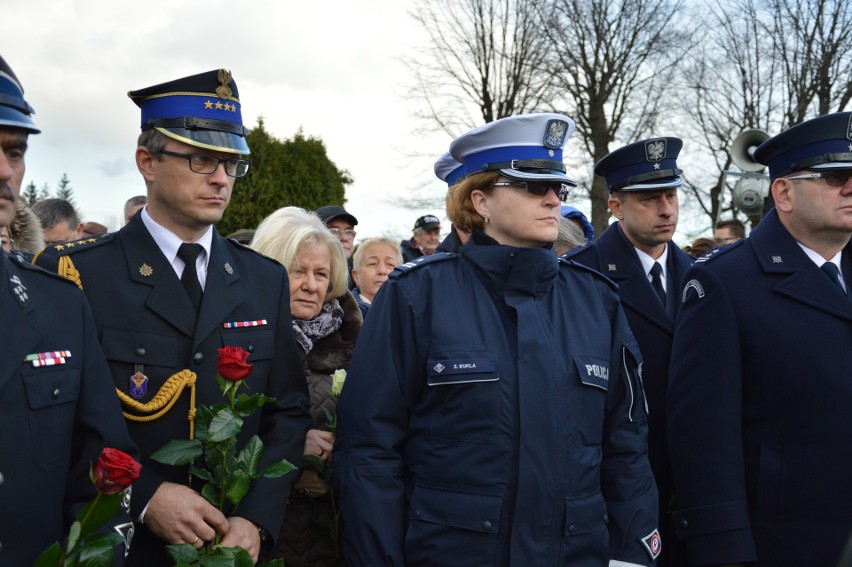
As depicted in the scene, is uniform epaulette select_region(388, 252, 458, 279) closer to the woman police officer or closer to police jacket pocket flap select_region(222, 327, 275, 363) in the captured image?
the woman police officer

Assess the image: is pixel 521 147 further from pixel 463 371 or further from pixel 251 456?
pixel 251 456

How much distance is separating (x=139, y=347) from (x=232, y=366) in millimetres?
398

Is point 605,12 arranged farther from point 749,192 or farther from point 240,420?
point 240,420

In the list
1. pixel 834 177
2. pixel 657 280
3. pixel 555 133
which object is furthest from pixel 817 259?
pixel 555 133

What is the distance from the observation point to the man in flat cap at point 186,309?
2951 mm

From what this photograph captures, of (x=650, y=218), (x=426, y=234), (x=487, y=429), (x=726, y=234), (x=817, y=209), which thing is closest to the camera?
(x=487, y=429)

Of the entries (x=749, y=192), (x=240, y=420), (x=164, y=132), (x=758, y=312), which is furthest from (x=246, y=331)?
(x=749, y=192)

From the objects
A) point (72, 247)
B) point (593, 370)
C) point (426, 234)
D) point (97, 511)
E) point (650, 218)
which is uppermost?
point (426, 234)

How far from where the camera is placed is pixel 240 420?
2811 millimetres

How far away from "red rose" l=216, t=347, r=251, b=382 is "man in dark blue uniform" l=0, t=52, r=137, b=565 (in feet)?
1.09

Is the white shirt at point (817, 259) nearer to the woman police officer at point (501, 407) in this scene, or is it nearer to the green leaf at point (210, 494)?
the woman police officer at point (501, 407)

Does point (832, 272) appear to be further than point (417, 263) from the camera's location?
Yes

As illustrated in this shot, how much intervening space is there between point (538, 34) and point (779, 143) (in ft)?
65.7

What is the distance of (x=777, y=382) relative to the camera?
3295 millimetres
